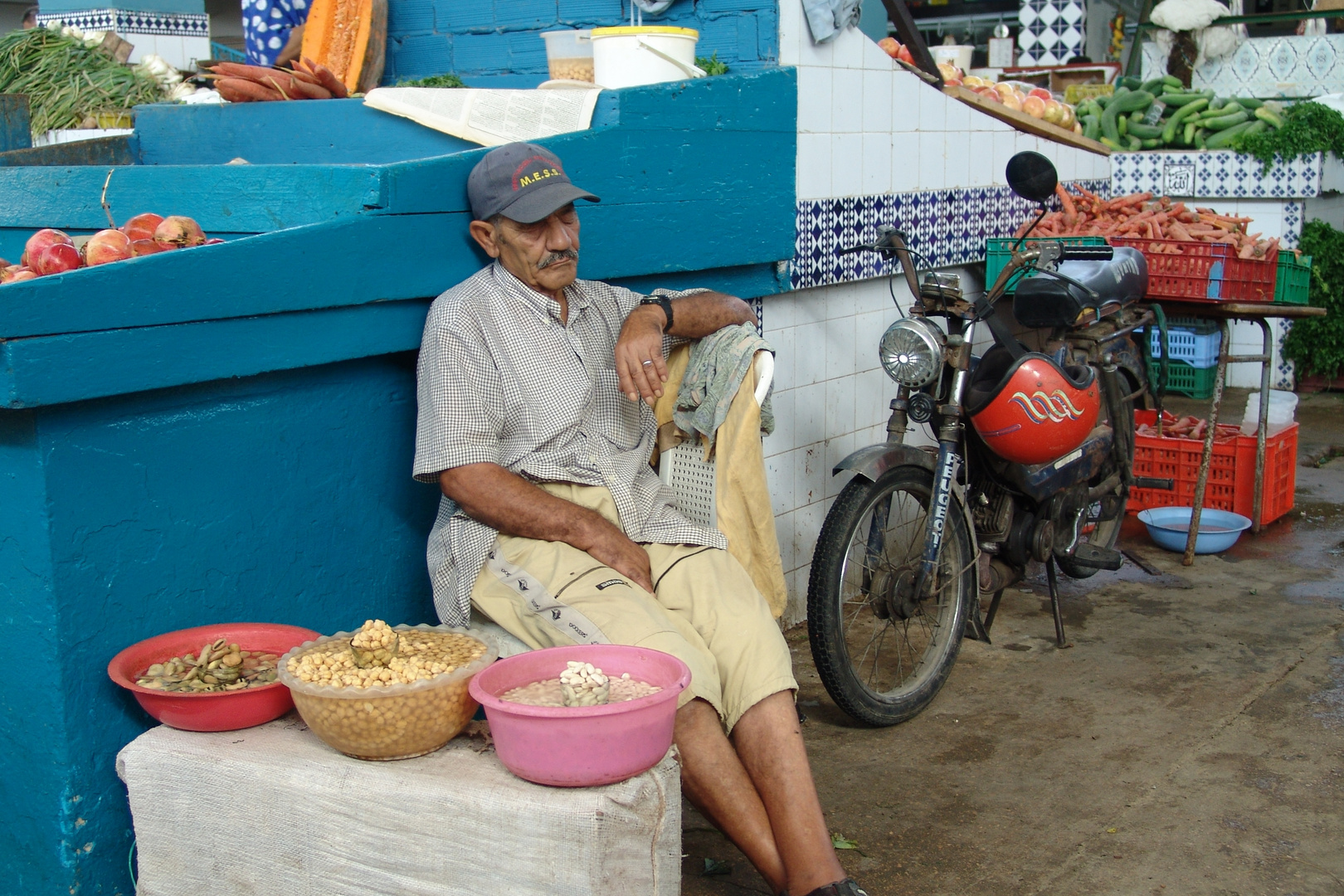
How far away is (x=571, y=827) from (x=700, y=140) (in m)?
2.49

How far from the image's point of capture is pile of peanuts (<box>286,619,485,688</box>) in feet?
7.81

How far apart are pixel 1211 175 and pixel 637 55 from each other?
5422 mm

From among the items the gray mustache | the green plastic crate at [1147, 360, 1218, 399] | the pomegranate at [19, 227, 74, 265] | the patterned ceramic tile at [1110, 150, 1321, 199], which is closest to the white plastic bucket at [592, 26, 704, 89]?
the gray mustache

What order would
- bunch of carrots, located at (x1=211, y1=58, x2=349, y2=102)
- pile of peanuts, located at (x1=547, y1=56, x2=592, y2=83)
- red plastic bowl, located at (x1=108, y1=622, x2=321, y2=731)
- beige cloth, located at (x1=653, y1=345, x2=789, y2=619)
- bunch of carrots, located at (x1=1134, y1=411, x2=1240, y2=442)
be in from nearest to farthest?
red plastic bowl, located at (x1=108, y1=622, x2=321, y2=731), beige cloth, located at (x1=653, y1=345, x2=789, y2=619), pile of peanuts, located at (x1=547, y1=56, x2=592, y2=83), bunch of carrots, located at (x1=211, y1=58, x2=349, y2=102), bunch of carrots, located at (x1=1134, y1=411, x2=1240, y2=442)

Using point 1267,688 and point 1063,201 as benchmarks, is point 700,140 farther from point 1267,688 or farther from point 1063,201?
point 1063,201

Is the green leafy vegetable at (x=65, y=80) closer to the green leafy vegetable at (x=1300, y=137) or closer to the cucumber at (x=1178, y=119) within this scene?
the cucumber at (x=1178, y=119)

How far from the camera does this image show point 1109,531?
16.5 ft

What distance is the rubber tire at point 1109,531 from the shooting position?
180 inches

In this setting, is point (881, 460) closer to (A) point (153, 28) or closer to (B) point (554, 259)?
(B) point (554, 259)

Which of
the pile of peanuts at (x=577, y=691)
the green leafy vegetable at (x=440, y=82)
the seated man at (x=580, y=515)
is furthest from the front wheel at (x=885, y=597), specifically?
the green leafy vegetable at (x=440, y=82)

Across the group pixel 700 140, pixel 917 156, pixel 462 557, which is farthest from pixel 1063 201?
pixel 462 557

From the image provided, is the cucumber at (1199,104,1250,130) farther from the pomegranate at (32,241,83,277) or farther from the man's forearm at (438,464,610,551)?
the pomegranate at (32,241,83,277)

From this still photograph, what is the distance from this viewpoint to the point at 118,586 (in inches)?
103

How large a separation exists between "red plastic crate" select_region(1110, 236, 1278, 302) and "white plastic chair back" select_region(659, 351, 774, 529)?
2420 mm
